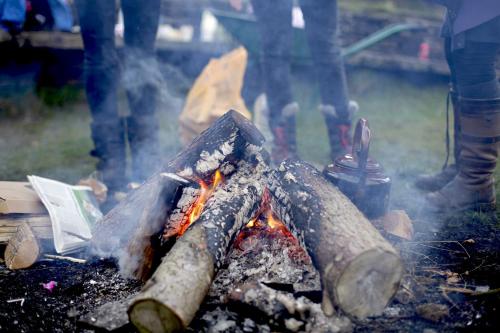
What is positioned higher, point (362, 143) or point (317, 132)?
point (362, 143)

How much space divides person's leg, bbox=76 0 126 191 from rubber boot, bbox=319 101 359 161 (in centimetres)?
189

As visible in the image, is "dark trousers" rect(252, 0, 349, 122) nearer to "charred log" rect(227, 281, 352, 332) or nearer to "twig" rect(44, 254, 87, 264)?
"twig" rect(44, 254, 87, 264)

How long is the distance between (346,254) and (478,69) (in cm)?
175

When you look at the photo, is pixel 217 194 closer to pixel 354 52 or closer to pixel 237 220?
pixel 237 220

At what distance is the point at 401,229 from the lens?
2309mm

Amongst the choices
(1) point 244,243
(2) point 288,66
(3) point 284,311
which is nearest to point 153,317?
(3) point 284,311

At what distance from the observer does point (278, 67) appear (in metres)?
3.68

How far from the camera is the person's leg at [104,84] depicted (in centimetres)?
306

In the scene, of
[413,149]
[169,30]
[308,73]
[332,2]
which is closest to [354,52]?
[308,73]

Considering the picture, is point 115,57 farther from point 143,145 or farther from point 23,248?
point 23,248

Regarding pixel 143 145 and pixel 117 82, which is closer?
pixel 117 82

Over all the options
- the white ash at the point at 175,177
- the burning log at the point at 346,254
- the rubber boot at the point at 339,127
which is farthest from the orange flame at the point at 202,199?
the rubber boot at the point at 339,127

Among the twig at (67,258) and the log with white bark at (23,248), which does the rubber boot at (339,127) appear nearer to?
the twig at (67,258)

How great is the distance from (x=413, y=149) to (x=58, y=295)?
4030 mm
